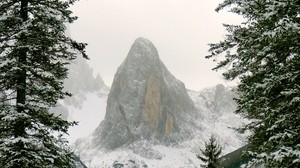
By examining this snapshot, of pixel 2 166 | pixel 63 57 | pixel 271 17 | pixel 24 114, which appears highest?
pixel 63 57

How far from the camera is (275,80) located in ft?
28.9

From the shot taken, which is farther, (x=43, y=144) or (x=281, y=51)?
(x=43, y=144)

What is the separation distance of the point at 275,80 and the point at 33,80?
652 cm

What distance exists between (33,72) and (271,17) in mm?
6448

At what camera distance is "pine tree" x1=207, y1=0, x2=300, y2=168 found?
326 inches

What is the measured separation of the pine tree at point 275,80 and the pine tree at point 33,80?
4.78 m

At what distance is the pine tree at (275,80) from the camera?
829cm

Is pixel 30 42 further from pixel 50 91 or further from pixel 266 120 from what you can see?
pixel 266 120

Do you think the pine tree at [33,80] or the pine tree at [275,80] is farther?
the pine tree at [33,80]

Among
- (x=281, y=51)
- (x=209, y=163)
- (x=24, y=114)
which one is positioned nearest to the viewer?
(x=281, y=51)

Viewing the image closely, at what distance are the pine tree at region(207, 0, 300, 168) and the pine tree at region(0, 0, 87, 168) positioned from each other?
15.7 feet

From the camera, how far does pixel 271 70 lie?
9258 millimetres

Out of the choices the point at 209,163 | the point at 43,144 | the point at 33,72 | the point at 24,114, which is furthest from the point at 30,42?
the point at 209,163

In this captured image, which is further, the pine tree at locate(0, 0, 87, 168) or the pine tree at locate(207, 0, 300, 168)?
the pine tree at locate(0, 0, 87, 168)
